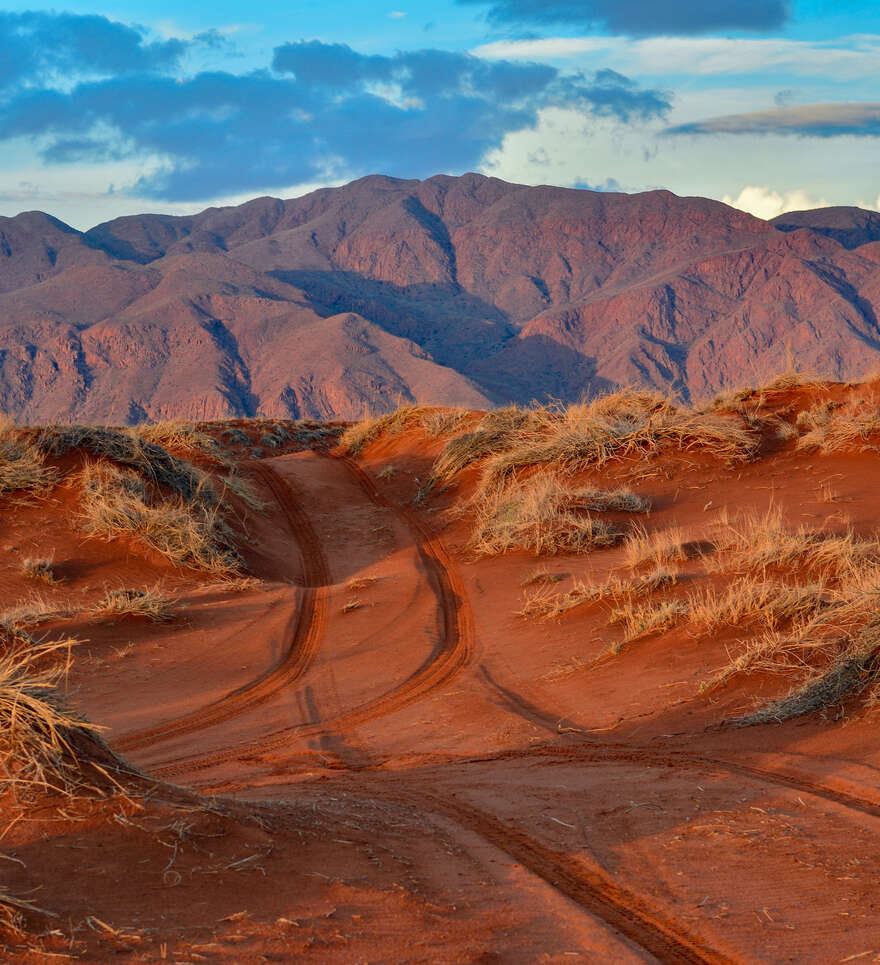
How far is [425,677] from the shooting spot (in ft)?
29.0

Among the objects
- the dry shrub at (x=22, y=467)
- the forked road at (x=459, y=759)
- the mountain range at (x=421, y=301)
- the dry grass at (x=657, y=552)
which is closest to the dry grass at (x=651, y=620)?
the dry grass at (x=657, y=552)

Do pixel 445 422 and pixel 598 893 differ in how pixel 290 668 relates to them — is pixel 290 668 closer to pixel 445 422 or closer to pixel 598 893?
pixel 598 893

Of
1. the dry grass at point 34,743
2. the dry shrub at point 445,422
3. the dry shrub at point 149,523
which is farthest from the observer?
the dry shrub at point 445,422

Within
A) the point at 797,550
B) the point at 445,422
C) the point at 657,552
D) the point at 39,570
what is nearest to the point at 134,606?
the point at 39,570

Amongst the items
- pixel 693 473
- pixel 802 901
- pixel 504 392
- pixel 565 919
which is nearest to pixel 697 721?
pixel 802 901

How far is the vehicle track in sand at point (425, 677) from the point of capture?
6758 millimetres

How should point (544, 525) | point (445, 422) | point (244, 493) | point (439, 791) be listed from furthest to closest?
point (445, 422), point (244, 493), point (544, 525), point (439, 791)

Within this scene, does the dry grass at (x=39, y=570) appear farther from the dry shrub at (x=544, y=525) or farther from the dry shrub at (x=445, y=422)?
the dry shrub at (x=445, y=422)

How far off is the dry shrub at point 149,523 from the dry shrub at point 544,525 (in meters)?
3.51

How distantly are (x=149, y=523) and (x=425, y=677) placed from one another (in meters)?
5.12

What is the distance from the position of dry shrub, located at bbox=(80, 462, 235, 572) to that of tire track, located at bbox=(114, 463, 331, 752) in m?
1.33

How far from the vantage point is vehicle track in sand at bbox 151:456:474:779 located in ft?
22.2

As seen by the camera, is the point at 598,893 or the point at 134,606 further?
the point at 134,606

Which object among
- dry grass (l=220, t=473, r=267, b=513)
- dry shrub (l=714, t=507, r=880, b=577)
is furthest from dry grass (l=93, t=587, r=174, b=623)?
dry shrub (l=714, t=507, r=880, b=577)
